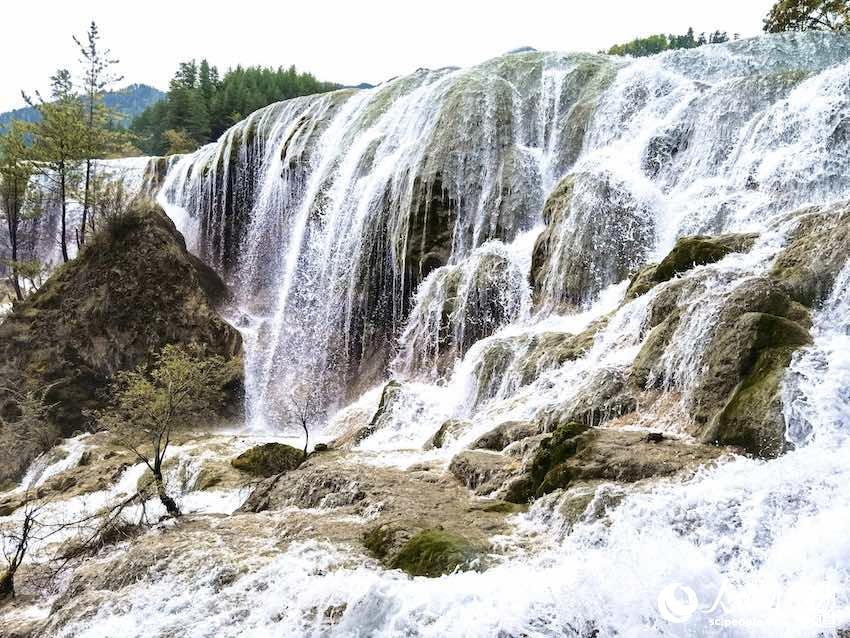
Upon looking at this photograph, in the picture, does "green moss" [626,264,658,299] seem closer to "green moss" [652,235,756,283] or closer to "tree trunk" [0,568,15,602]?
"green moss" [652,235,756,283]

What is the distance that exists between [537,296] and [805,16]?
23.7 m

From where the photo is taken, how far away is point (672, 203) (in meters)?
16.2

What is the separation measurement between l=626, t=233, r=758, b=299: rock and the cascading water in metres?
0.46

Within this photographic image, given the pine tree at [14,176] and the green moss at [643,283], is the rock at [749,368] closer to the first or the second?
the green moss at [643,283]

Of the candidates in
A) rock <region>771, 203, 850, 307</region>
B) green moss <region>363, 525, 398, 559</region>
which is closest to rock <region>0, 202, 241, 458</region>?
green moss <region>363, 525, 398, 559</region>

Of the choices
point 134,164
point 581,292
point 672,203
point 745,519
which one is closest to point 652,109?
point 672,203

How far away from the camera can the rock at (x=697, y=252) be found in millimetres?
10977

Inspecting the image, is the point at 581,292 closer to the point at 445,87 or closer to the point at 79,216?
the point at 445,87

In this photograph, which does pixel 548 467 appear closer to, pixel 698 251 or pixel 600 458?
pixel 600 458

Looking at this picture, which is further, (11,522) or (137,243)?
(137,243)

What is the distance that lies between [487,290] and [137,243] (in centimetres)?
1415

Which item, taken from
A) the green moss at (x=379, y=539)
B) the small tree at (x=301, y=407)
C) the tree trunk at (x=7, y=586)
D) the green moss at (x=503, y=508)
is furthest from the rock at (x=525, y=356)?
the small tree at (x=301, y=407)

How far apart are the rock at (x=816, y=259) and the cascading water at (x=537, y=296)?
0.92 feet

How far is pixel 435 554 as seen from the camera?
5.84 m
